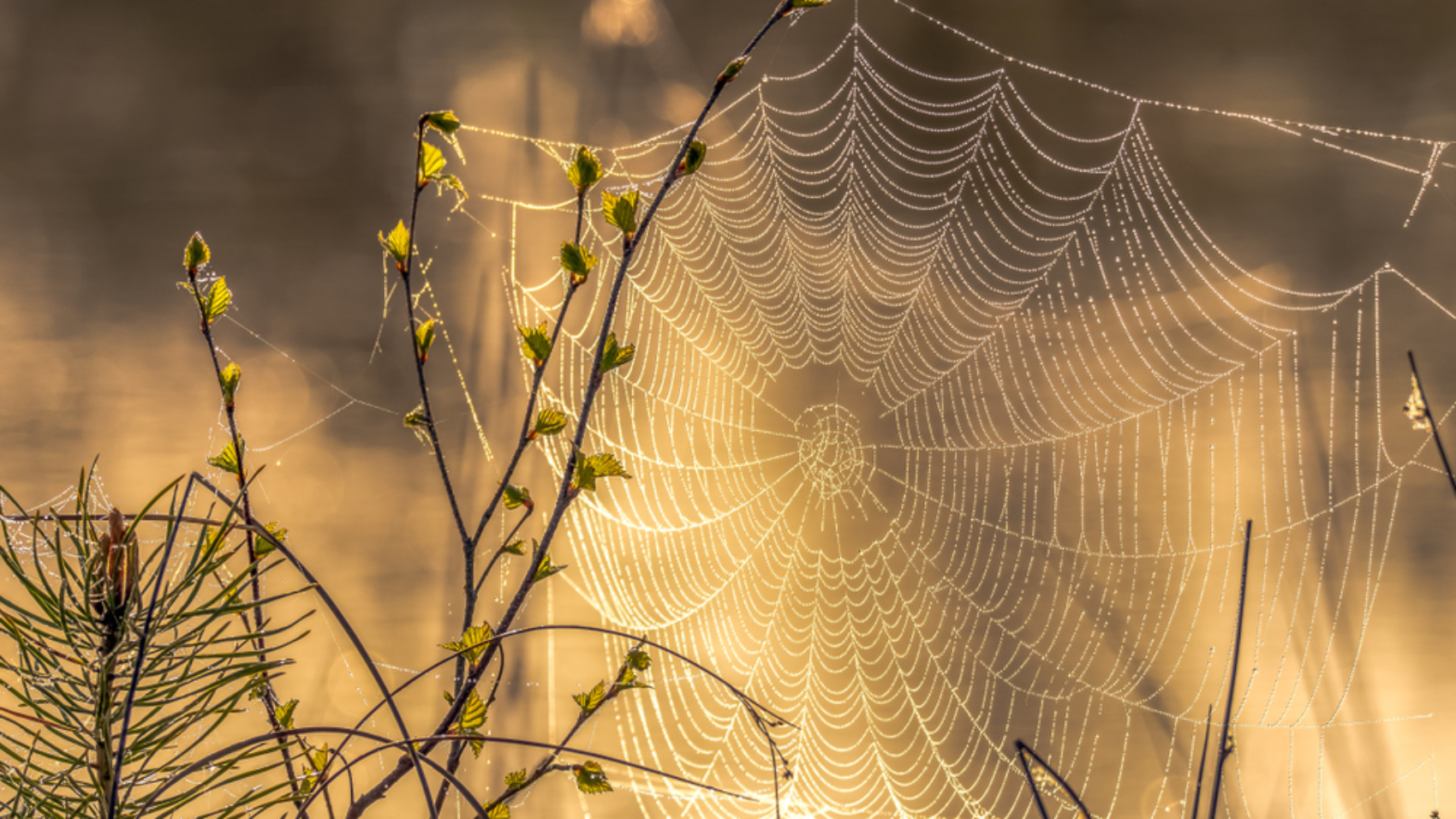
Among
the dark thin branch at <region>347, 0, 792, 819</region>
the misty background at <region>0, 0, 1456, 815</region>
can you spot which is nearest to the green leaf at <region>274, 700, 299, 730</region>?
the dark thin branch at <region>347, 0, 792, 819</region>

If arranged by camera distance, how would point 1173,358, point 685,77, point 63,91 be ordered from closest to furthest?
point 63,91, point 685,77, point 1173,358

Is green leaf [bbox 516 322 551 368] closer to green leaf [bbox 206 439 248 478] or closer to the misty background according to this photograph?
green leaf [bbox 206 439 248 478]

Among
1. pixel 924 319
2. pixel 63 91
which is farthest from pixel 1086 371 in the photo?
pixel 63 91

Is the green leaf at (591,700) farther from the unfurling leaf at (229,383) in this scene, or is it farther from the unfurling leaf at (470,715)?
the unfurling leaf at (229,383)

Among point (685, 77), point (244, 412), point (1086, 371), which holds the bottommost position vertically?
point (1086, 371)

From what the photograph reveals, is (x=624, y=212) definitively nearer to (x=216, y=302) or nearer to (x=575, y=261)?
(x=575, y=261)

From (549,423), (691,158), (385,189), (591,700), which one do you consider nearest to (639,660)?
(591,700)

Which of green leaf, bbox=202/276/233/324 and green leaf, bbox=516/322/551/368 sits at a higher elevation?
green leaf, bbox=202/276/233/324

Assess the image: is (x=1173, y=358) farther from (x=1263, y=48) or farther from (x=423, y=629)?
(x=423, y=629)
